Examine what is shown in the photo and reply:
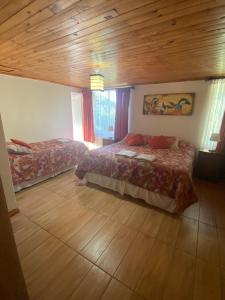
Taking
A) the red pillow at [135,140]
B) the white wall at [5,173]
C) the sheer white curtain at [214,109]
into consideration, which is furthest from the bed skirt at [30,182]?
the sheer white curtain at [214,109]

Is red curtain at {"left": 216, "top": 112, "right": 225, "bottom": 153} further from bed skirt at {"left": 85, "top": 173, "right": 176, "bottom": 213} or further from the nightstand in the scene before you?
bed skirt at {"left": 85, "top": 173, "right": 176, "bottom": 213}

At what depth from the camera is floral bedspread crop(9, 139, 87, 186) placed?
103 inches

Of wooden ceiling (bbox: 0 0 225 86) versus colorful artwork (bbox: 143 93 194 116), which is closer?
wooden ceiling (bbox: 0 0 225 86)

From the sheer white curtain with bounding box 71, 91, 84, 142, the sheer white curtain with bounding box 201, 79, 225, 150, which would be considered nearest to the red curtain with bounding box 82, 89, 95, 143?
the sheer white curtain with bounding box 71, 91, 84, 142

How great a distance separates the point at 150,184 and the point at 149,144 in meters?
1.45

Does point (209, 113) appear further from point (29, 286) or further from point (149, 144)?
point (29, 286)

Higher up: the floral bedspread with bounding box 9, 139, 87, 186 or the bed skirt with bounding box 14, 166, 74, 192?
the floral bedspread with bounding box 9, 139, 87, 186

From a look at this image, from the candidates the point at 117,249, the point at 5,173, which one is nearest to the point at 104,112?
the point at 5,173

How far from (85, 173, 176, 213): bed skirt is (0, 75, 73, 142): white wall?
2140mm

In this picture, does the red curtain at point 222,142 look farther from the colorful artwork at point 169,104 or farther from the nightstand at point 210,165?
the colorful artwork at point 169,104

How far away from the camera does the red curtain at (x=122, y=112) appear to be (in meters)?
4.21

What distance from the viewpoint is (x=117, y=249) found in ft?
5.24

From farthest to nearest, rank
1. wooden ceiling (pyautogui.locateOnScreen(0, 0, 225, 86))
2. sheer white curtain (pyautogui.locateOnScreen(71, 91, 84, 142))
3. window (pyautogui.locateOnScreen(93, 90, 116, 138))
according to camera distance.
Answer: sheer white curtain (pyautogui.locateOnScreen(71, 91, 84, 142)) < window (pyautogui.locateOnScreen(93, 90, 116, 138)) < wooden ceiling (pyautogui.locateOnScreen(0, 0, 225, 86))

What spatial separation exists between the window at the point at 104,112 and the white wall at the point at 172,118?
0.84 meters
